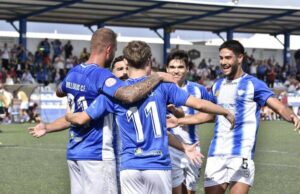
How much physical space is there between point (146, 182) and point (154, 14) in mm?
38824

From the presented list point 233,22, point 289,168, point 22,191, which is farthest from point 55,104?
point 22,191

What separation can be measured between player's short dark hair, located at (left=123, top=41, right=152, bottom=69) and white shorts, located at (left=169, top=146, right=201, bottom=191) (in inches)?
104

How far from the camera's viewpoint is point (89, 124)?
727 centimetres

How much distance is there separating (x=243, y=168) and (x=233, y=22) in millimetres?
41100

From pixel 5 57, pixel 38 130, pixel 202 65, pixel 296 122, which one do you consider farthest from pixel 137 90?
pixel 202 65

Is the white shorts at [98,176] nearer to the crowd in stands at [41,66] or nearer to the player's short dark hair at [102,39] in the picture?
the player's short dark hair at [102,39]

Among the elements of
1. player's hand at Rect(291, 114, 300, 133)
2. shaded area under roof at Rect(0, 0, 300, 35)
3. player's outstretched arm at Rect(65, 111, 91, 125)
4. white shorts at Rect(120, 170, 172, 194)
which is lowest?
white shorts at Rect(120, 170, 172, 194)

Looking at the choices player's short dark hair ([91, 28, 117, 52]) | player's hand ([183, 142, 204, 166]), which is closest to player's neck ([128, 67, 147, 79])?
player's short dark hair ([91, 28, 117, 52])

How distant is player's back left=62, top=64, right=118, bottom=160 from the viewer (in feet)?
23.6

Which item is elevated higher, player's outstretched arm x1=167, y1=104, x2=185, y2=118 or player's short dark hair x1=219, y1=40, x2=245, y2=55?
player's short dark hair x1=219, y1=40, x2=245, y2=55

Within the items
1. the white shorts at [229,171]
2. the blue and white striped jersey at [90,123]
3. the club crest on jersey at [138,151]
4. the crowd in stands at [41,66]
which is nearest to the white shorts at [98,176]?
the blue and white striped jersey at [90,123]

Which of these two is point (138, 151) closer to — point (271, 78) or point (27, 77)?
point (27, 77)

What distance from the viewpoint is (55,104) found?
122 ft

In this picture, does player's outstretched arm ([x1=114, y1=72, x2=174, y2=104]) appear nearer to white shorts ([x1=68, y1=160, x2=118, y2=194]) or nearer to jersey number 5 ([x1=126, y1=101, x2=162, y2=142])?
jersey number 5 ([x1=126, y1=101, x2=162, y2=142])
